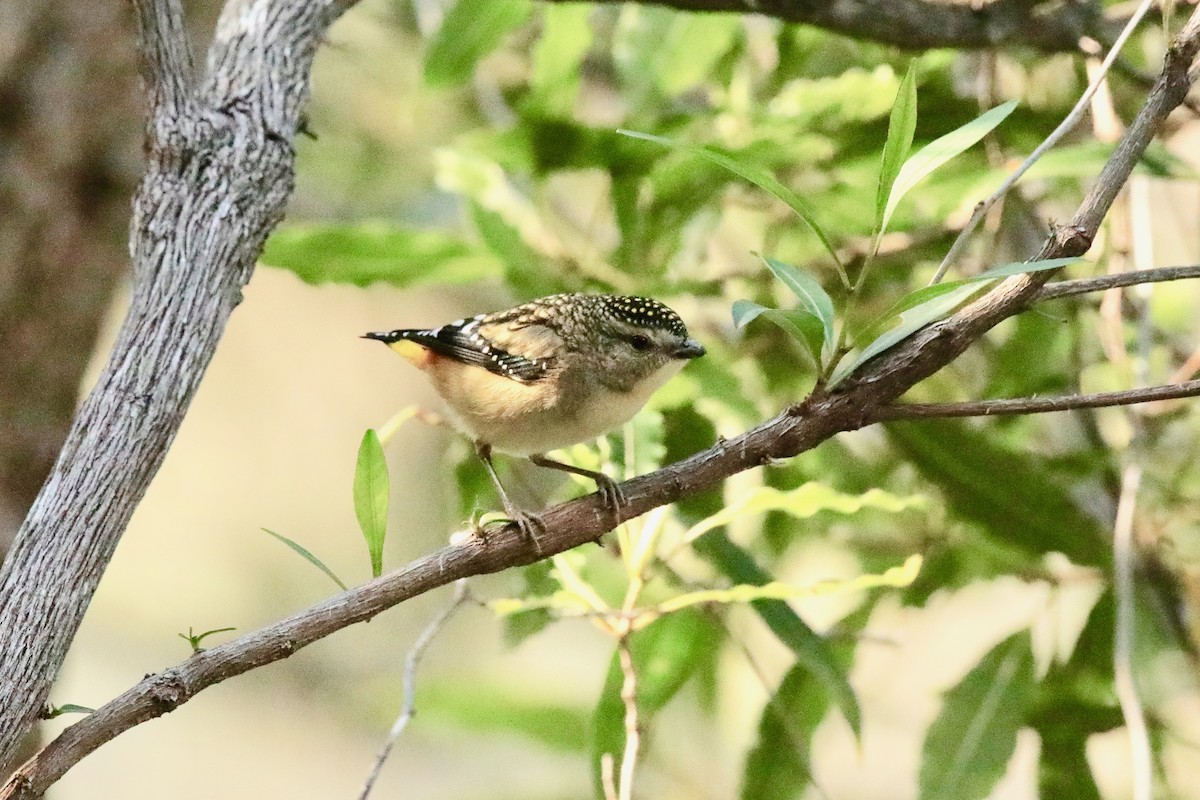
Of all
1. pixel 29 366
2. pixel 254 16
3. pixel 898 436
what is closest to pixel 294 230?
pixel 254 16

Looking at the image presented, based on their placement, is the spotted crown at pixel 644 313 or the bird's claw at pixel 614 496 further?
the spotted crown at pixel 644 313

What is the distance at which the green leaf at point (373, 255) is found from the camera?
1667mm

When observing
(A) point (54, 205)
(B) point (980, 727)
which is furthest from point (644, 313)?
(A) point (54, 205)

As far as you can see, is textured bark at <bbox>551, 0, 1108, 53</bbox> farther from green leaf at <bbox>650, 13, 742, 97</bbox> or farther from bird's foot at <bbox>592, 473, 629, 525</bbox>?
bird's foot at <bbox>592, 473, 629, 525</bbox>

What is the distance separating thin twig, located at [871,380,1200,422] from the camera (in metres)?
0.91

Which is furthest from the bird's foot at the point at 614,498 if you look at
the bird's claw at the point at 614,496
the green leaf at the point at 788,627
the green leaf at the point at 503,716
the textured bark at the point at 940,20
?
the green leaf at the point at 503,716

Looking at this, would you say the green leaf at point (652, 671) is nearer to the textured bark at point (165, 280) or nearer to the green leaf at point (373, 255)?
the green leaf at point (373, 255)

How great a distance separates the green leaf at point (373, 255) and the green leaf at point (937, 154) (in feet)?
Result: 2.97

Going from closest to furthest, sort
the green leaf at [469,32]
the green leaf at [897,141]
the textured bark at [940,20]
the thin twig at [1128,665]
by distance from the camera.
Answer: the green leaf at [897,141] → the thin twig at [1128,665] → the textured bark at [940,20] → the green leaf at [469,32]

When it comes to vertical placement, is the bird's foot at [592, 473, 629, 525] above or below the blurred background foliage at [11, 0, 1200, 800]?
below

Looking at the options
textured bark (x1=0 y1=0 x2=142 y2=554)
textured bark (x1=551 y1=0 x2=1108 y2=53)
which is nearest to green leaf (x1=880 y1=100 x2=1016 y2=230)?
textured bark (x1=551 y1=0 x2=1108 y2=53)

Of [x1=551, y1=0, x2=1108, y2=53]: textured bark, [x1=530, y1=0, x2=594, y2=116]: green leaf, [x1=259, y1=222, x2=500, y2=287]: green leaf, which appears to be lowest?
[x1=259, y1=222, x2=500, y2=287]: green leaf

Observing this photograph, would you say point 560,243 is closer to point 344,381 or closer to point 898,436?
point 898,436

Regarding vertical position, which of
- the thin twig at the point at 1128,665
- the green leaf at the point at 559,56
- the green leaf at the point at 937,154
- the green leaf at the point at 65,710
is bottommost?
the green leaf at the point at 65,710
